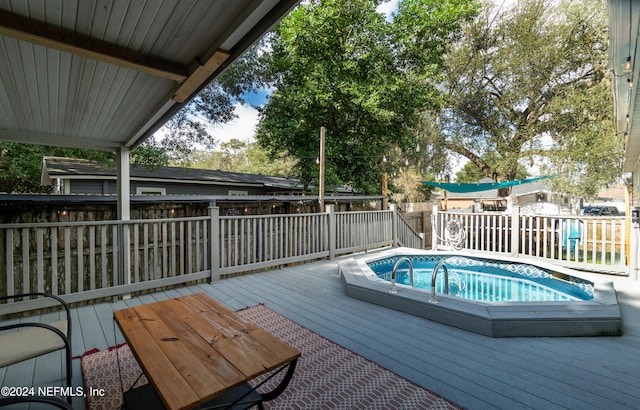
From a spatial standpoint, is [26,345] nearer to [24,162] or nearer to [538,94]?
[24,162]

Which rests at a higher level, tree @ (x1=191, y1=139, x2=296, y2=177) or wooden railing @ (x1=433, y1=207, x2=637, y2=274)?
tree @ (x1=191, y1=139, x2=296, y2=177)

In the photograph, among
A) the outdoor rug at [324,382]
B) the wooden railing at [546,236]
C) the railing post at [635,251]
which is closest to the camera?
the outdoor rug at [324,382]

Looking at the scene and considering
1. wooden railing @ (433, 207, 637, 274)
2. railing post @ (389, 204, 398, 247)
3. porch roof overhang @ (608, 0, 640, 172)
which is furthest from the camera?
railing post @ (389, 204, 398, 247)

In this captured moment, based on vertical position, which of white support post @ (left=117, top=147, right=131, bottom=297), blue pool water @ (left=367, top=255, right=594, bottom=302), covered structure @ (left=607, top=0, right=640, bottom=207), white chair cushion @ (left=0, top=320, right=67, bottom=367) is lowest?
blue pool water @ (left=367, top=255, right=594, bottom=302)

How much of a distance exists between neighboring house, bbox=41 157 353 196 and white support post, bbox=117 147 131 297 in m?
4.48

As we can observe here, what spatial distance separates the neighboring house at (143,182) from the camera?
8.23 m

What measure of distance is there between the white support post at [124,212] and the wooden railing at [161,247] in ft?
0.04

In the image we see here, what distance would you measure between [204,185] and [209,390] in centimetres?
1072

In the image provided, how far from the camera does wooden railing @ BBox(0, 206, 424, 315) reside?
3.26m

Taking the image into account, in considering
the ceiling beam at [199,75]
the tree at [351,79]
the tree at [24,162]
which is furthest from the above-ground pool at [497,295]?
the tree at [24,162]

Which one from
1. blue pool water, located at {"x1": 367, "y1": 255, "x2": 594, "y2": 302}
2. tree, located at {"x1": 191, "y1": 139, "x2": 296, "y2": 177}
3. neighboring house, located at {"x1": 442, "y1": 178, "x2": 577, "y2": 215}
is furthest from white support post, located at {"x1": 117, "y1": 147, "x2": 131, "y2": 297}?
tree, located at {"x1": 191, "y1": 139, "x2": 296, "y2": 177}

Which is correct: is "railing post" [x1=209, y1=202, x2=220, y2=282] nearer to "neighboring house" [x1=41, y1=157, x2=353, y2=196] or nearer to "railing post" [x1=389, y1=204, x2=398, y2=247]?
"railing post" [x1=389, y1=204, x2=398, y2=247]

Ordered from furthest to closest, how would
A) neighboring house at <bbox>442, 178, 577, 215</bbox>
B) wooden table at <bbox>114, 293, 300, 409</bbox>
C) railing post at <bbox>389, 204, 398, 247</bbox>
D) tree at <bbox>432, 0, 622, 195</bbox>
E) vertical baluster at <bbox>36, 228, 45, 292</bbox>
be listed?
1. neighboring house at <bbox>442, 178, 577, 215</bbox>
2. tree at <bbox>432, 0, 622, 195</bbox>
3. railing post at <bbox>389, 204, 398, 247</bbox>
4. vertical baluster at <bbox>36, 228, 45, 292</bbox>
5. wooden table at <bbox>114, 293, 300, 409</bbox>

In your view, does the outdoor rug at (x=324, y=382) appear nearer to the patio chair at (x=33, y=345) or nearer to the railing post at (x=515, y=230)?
the patio chair at (x=33, y=345)
